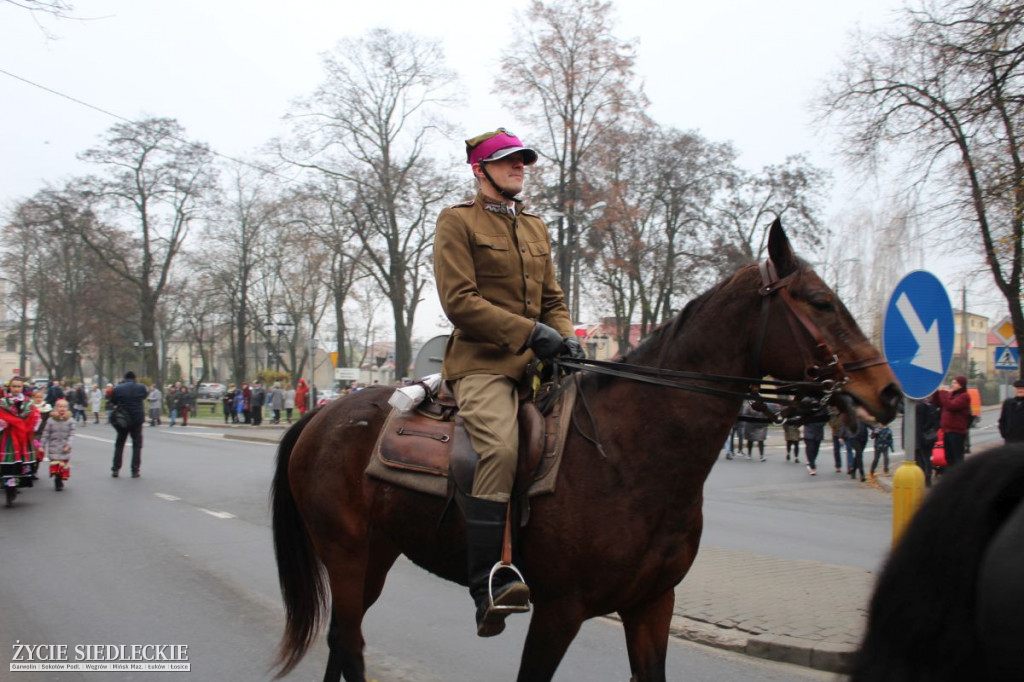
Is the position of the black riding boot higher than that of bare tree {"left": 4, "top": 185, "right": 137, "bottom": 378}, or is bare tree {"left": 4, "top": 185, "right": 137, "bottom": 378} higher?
bare tree {"left": 4, "top": 185, "right": 137, "bottom": 378}

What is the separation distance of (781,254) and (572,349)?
3.33 ft

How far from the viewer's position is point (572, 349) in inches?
148

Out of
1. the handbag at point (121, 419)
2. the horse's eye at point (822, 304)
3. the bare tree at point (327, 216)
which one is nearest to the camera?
the horse's eye at point (822, 304)

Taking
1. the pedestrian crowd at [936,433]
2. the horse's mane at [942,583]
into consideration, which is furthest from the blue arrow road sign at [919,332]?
the horse's mane at [942,583]

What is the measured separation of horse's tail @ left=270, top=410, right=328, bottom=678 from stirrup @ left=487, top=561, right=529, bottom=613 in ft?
6.08

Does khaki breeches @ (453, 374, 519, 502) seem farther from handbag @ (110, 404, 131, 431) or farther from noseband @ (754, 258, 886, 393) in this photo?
handbag @ (110, 404, 131, 431)

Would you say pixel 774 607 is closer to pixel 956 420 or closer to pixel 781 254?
pixel 781 254

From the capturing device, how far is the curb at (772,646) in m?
5.18

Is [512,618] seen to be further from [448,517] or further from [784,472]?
[784,472]

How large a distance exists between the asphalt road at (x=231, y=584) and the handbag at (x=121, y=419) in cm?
152

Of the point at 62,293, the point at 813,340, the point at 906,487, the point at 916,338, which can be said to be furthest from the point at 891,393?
the point at 62,293

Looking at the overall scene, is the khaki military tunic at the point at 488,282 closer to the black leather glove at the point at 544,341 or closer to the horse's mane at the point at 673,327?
the black leather glove at the point at 544,341

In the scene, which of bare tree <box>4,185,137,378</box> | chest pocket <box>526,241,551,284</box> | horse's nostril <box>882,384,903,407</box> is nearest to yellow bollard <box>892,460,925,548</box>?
horse's nostril <box>882,384,903,407</box>

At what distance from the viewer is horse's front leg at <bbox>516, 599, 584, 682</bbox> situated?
3.30 m
